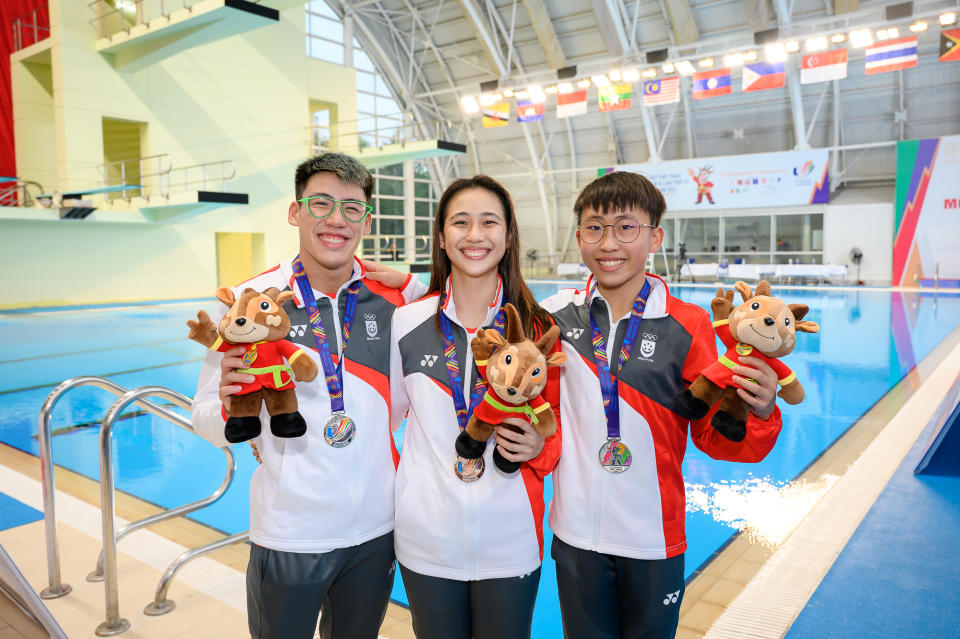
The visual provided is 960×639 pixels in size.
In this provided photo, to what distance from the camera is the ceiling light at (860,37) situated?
49.4 feet

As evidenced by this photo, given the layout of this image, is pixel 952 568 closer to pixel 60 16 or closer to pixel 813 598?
pixel 813 598

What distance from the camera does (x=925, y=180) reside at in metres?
20.1

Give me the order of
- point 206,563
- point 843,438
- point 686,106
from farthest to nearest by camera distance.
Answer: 1. point 686,106
2. point 843,438
3. point 206,563

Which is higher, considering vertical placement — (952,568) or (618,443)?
(618,443)

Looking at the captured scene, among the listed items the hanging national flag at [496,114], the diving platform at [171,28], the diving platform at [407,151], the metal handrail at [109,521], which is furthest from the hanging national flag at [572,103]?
the metal handrail at [109,521]

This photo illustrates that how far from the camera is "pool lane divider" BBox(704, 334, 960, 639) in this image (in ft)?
8.77

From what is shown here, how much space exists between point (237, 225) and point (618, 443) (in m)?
20.2

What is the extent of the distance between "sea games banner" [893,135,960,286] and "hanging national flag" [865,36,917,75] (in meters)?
6.65

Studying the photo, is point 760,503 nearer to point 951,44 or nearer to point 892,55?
point 951,44

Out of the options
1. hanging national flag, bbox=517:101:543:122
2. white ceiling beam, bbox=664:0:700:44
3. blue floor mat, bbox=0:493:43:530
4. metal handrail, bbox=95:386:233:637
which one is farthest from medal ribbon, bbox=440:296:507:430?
white ceiling beam, bbox=664:0:700:44

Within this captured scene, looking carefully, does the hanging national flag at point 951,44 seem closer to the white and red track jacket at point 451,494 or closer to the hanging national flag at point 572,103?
the hanging national flag at point 572,103

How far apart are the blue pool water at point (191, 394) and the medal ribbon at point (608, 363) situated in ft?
4.76

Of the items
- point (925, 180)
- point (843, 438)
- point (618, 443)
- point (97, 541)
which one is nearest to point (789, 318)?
point (618, 443)

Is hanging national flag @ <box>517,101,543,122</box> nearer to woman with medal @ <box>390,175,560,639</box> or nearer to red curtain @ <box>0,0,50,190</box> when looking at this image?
red curtain @ <box>0,0,50,190</box>
